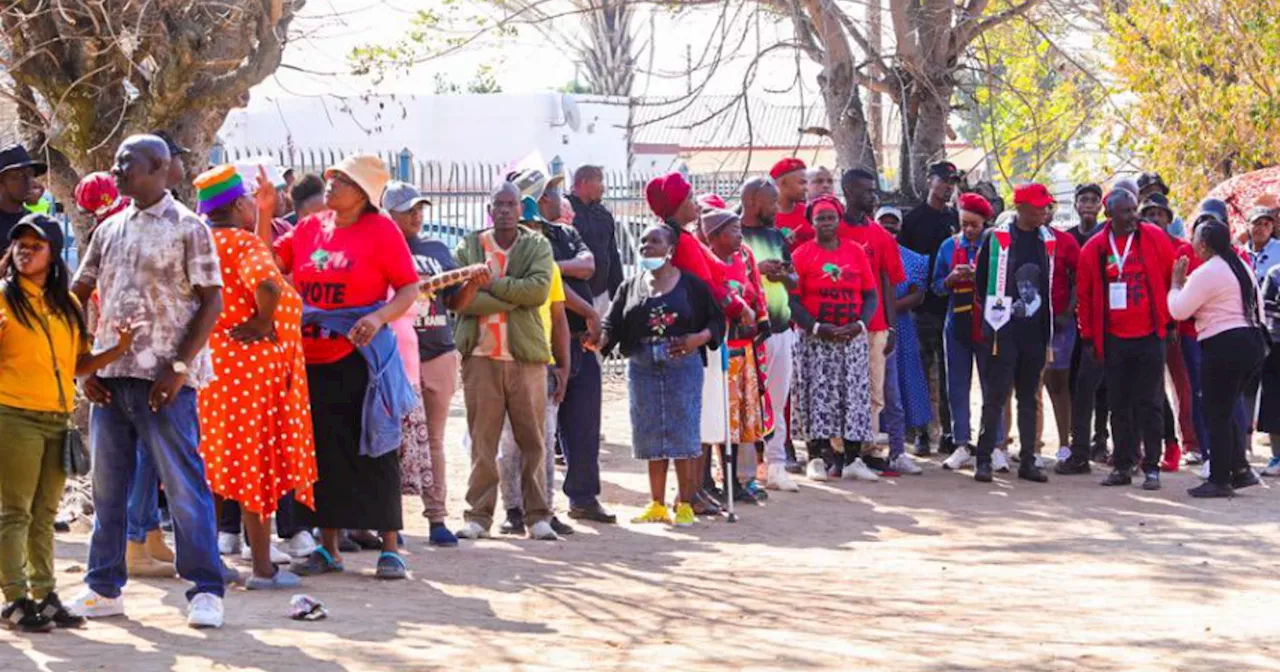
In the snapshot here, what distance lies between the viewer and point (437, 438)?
34.5 ft

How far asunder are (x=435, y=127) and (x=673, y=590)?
24.2 meters

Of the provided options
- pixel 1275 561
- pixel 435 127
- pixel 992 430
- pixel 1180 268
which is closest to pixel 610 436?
pixel 992 430

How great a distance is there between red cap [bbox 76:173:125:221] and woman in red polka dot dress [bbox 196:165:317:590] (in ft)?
3.41

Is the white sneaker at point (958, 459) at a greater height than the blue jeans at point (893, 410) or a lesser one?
lesser

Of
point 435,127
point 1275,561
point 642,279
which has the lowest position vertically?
point 1275,561

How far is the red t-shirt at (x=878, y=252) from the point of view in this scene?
1372cm

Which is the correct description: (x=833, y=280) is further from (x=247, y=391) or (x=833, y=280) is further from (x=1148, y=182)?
(x=247, y=391)

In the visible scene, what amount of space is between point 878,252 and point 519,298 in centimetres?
420

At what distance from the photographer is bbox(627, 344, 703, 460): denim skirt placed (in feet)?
36.8

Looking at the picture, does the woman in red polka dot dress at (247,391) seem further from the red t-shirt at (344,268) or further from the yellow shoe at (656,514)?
the yellow shoe at (656,514)

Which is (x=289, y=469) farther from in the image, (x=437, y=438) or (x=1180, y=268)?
(x=1180, y=268)

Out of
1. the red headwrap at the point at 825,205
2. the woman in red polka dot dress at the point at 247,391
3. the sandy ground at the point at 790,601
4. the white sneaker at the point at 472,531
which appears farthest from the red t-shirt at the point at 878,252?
the woman in red polka dot dress at the point at 247,391

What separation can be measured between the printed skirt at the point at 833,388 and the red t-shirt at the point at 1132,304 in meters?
1.67

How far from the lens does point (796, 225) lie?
1371cm
